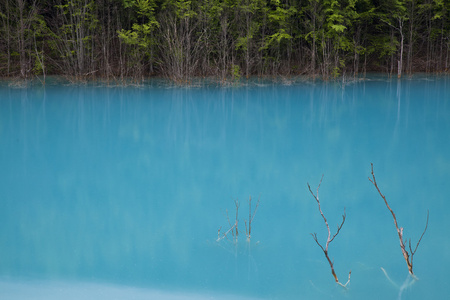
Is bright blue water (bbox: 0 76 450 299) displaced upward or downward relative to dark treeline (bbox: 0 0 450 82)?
downward

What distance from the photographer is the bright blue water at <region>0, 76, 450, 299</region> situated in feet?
11.8

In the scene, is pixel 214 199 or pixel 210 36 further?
pixel 210 36

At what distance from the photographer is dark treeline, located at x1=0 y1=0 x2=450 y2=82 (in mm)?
15227

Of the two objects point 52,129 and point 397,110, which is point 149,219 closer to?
point 52,129

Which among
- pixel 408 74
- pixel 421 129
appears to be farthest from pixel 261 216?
pixel 408 74

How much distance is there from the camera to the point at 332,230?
4.42 metres

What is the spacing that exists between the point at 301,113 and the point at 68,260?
731 centimetres

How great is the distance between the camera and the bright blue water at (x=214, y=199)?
3.60m

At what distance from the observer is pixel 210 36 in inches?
655

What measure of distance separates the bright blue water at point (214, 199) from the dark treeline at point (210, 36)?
195 inches

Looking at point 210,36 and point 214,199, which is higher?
point 210,36

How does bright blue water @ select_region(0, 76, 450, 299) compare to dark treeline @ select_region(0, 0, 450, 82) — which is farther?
dark treeline @ select_region(0, 0, 450, 82)

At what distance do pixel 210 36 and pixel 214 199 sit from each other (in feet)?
39.5

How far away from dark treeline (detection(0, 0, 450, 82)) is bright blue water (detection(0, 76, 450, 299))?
4.95 m
